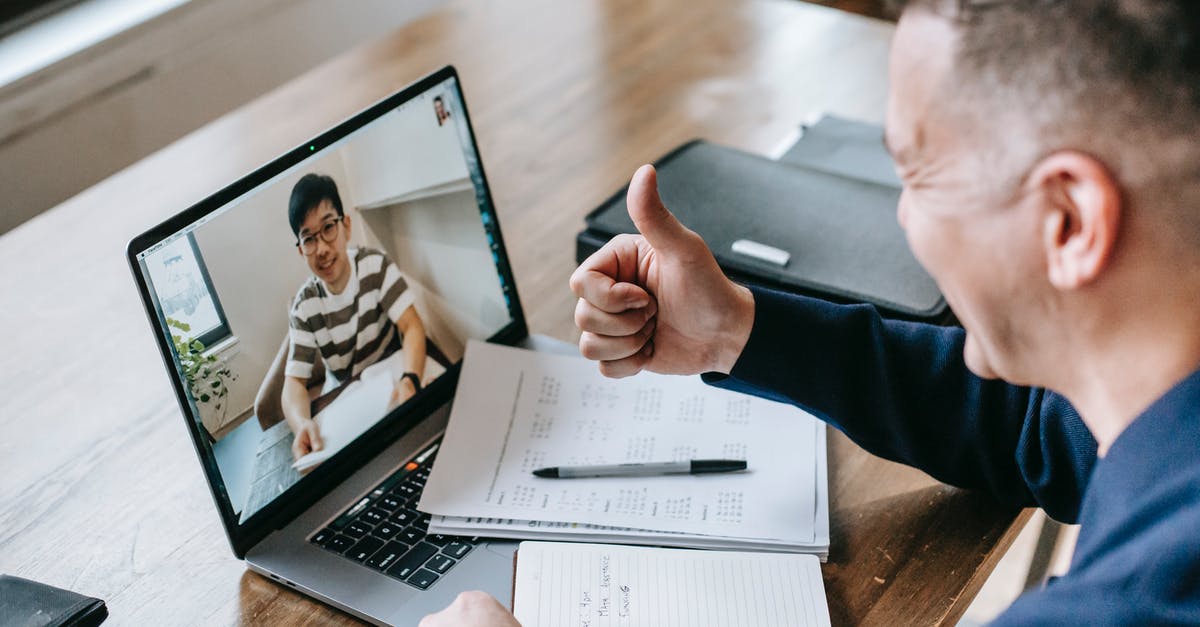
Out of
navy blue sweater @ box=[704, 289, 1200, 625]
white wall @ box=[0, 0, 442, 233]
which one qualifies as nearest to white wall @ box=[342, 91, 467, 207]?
navy blue sweater @ box=[704, 289, 1200, 625]

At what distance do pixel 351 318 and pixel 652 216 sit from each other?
10.7 inches

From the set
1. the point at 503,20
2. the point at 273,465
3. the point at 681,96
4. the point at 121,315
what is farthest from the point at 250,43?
the point at 273,465

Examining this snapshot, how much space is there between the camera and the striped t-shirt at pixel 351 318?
937mm

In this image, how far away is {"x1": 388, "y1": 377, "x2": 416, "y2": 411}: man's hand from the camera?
1016 millimetres

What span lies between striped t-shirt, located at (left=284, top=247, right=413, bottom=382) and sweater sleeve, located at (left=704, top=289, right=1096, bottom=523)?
12.2 inches

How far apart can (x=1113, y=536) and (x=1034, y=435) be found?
0.92 feet

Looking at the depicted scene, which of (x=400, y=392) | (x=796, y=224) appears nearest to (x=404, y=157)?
(x=400, y=392)

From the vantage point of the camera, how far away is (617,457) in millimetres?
987

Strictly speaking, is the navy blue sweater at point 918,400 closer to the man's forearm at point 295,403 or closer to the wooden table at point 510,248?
the wooden table at point 510,248

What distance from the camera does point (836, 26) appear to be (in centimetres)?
187

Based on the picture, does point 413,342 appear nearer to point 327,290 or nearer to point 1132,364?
point 327,290

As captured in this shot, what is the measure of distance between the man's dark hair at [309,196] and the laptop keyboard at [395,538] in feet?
0.76

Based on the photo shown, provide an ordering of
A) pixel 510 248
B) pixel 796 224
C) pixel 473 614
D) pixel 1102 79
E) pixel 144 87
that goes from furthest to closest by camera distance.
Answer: pixel 144 87
pixel 510 248
pixel 796 224
pixel 473 614
pixel 1102 79

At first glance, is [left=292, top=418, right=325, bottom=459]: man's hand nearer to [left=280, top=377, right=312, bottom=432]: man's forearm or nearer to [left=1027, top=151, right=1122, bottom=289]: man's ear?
[left=280, top=377, right=312, bottom=432]: man's forearm
